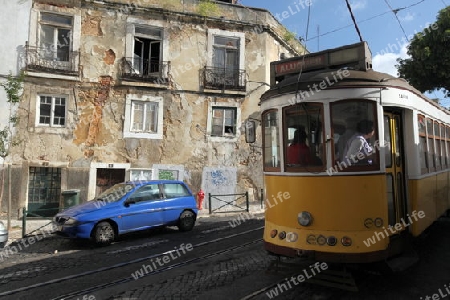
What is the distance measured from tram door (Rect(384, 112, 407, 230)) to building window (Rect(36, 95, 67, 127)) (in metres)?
13.9

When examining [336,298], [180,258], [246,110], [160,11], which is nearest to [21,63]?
[160,11]

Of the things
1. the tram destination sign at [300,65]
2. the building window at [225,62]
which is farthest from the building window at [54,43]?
the tram destination sign at [300,65]

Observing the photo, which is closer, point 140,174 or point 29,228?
point 29,228

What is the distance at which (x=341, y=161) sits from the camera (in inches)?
198

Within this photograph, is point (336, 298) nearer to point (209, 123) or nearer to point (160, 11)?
point (209, 123)

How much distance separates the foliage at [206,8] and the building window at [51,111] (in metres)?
7.60

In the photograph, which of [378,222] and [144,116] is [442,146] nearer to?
[378,222]

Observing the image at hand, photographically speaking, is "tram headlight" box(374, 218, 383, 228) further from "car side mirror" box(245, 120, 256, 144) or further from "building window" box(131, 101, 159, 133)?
"building window" box(131, 101, 159, 133)

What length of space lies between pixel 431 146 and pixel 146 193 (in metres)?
7.09

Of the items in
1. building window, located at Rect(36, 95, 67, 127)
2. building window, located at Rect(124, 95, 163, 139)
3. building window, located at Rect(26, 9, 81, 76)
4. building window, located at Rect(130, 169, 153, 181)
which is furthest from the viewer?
building window, located at Rect(124, 95, 163, 139)

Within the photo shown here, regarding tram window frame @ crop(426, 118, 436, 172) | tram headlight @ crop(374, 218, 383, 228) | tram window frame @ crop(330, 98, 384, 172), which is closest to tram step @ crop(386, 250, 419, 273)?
tram headlight @ crop(374, 218, 383, 228)

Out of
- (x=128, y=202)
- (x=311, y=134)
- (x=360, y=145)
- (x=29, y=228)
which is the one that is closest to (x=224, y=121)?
(x=128, y=202)

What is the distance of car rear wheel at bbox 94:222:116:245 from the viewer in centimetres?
Answer: 891

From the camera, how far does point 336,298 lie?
16.5 feet
